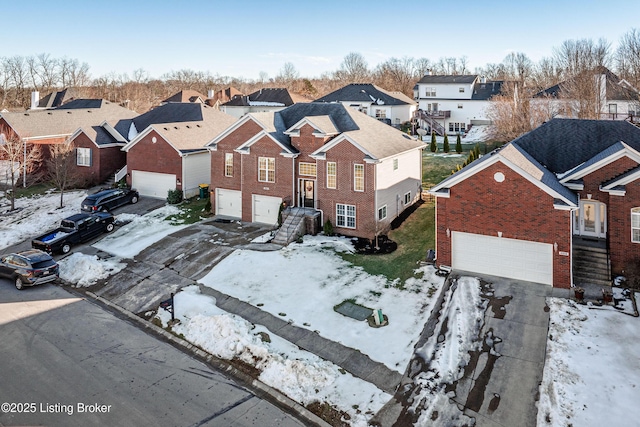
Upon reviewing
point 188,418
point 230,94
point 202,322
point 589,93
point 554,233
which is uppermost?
point 230,94

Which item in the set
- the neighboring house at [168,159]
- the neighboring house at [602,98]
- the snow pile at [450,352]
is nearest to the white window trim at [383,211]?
the snow pile at [450,352]

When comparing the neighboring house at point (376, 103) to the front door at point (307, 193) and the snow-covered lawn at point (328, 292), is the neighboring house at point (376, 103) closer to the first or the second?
the front door at point (307, 193)

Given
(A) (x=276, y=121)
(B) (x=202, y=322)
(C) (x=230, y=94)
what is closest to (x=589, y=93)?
(A) (x=276, y=121)

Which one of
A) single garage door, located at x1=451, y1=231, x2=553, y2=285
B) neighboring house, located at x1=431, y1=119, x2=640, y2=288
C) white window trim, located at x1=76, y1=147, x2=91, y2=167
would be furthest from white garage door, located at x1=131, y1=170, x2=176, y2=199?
single garage door, located at x1=451, y1=231, x2=553, y2=285

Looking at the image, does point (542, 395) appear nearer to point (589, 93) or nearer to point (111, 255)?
point (111, 255)

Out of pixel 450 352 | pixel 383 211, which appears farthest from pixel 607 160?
pixel 450 352

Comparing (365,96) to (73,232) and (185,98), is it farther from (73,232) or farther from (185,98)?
(73,232)
